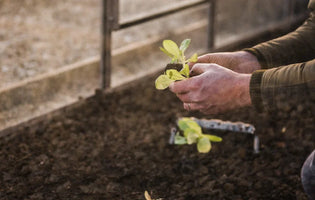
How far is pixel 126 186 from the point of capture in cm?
248

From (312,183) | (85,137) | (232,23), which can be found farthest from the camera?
(232,23)

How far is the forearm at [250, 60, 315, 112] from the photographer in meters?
1.80

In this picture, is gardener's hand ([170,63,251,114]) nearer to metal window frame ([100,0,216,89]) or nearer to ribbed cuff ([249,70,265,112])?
ribbed cuff ([249,70,265,112])

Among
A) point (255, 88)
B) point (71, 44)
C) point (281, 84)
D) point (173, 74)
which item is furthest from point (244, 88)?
point (71, 44)

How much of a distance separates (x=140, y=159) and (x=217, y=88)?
1.04 metres

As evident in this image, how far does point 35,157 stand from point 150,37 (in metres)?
2.11

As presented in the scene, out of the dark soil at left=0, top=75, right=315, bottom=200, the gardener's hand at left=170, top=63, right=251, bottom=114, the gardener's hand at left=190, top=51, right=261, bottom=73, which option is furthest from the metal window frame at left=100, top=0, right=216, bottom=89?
the gardener's hand at left=170, top=63, right=251, bottom=114

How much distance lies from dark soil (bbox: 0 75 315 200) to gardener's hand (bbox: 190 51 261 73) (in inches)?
26.1

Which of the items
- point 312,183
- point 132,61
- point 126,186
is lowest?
point 312,183

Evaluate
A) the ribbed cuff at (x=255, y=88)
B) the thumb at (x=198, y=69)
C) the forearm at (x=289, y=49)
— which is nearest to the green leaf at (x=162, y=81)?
the thumb at (x=198, y=69)

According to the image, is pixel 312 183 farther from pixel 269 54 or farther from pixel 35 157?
pixel 35 157

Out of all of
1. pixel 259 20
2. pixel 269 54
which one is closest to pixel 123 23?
pixel 269 54

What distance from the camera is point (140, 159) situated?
2.77 meters

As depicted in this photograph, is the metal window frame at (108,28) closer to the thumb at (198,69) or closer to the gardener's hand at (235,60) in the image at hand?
the gardener's hand at (235,60)
